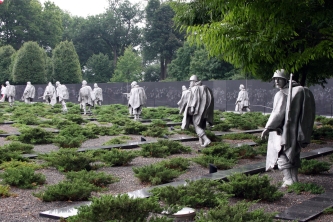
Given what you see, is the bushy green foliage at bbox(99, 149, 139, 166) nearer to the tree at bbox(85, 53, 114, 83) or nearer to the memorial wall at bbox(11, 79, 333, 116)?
the memorial wall at bbox(11, 79, 333, 116)

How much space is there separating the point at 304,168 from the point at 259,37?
335cm

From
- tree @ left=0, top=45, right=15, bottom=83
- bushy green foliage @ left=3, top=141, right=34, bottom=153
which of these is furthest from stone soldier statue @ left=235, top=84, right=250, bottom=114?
tree @ left=0, top=45, right=15, bottom=83

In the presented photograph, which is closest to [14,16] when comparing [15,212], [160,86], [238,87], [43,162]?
[160,86]

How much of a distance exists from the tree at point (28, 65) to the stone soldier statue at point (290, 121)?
164 feet

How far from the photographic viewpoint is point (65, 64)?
2306 inches

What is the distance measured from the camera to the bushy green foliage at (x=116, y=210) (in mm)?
5352

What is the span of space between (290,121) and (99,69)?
6471 cm

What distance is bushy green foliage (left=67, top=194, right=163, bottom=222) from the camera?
535 centimetres

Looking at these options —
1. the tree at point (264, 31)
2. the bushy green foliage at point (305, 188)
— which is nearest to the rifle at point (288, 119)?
the tree at point (264, 31)

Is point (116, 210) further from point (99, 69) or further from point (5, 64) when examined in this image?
point (99, 69)

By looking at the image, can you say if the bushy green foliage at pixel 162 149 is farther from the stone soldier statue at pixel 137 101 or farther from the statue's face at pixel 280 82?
the stone soldier statue at pixel 137 101

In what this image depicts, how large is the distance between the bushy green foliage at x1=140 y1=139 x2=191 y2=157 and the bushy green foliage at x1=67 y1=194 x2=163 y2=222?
281 inches

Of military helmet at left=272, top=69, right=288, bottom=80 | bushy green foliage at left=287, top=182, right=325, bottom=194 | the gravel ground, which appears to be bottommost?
the gravel ground

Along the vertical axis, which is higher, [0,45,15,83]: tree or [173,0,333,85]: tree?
[0,45,15,83]: tree
